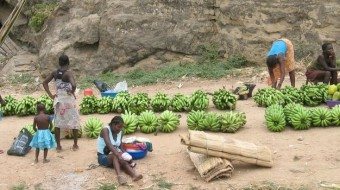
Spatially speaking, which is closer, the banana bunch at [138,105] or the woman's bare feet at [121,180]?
the woman's bare feet at [121,180]

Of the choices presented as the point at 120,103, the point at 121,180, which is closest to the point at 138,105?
the point at 120,103

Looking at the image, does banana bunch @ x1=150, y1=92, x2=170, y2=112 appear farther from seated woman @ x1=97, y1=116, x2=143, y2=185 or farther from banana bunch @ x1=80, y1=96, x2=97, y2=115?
seated woman @ x1=97, y1=116, x2=143, y2=185

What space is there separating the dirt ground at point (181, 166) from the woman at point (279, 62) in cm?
243

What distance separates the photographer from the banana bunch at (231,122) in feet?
30.7

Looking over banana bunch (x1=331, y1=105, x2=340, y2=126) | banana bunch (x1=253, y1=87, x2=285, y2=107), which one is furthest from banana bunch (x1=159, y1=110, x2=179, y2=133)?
banana bunch (x1=331, y1=105, x2=340, y2=126)

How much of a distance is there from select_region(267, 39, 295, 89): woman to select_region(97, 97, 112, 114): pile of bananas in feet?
10.3

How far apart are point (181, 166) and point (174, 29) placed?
337 inches

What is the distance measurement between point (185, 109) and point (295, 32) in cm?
555

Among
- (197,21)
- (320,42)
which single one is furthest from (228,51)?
(320,42)

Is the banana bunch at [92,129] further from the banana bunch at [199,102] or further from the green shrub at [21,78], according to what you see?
the green shrub at [21,78]

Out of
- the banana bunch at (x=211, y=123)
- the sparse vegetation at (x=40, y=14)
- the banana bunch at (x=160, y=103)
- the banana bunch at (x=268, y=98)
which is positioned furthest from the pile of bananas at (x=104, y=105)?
the sparse vegetation at (x=40, y=14)

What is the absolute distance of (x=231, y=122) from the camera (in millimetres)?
9359

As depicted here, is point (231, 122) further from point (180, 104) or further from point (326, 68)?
point (326, 68)

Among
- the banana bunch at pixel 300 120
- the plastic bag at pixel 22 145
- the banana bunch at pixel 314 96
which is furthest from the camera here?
the banana bunch at pixel 314 96
